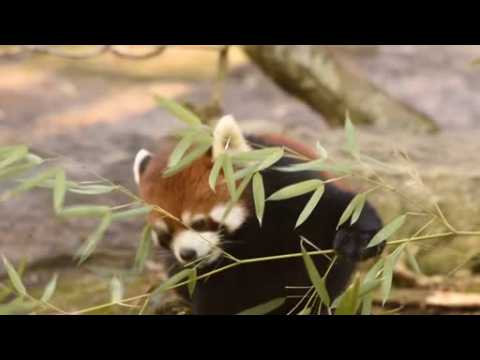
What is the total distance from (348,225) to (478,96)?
5.26m

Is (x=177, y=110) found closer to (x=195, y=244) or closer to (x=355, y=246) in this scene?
(x=195, y=244)

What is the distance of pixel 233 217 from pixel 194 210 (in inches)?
5.3

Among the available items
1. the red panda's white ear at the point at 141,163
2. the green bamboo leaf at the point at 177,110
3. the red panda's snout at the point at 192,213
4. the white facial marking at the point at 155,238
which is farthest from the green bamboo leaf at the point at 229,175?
the red panda's white ear at the point at 141,163

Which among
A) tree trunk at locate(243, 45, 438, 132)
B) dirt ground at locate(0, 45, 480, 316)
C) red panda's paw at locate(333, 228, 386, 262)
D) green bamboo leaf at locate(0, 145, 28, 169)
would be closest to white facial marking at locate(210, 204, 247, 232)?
red panda's paw at locate(333, 228, 386, 262)

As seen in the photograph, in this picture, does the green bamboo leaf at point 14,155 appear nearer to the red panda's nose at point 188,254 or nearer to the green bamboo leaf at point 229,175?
the green bamboo leaf at point 229,175

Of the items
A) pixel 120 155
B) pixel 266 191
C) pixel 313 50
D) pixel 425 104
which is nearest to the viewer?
pixel 266 191

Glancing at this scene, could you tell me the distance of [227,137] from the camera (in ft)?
8.70

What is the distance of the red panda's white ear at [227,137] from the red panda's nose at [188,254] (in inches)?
11.9

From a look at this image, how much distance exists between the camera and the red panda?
272 cm

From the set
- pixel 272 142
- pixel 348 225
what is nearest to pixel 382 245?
pixel 348 225

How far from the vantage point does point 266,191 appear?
2.90 metres

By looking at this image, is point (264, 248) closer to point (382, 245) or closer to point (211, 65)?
point (382, 245)

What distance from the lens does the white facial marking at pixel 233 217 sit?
277 centimetres

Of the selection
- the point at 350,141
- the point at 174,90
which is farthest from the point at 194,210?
the point at 174,90
